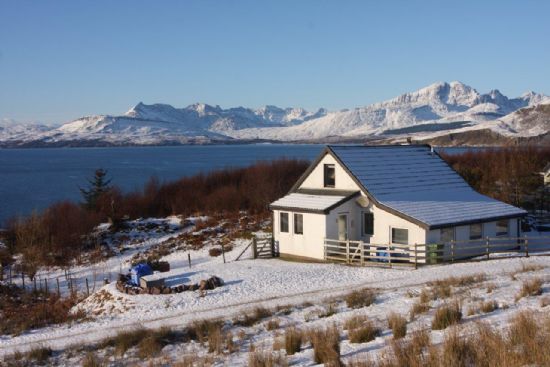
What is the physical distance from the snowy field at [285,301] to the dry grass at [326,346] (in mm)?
209

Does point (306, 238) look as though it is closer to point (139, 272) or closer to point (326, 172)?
point (326, 172)

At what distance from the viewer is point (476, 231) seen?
90.2ft

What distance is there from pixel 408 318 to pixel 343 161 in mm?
16291

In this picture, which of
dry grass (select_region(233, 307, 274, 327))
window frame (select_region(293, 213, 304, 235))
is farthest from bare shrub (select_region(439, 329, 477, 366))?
window frame (select_region(293, 213, 304, 235))

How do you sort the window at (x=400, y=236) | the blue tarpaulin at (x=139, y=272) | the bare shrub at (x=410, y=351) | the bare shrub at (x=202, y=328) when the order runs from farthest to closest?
the window at (x=400, y=236), the blue tarpaulin at (x=139, y=272), the bare shrub at (x=202, y=328), the bare shrub at (x=410, y=351)

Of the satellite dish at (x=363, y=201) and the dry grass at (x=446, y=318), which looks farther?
the satellite dish at (x=363, y=201)

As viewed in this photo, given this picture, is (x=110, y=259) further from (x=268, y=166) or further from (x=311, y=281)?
(x=268, y=166)

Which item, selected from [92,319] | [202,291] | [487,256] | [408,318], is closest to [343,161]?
[487,256]

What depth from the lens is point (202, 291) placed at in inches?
866

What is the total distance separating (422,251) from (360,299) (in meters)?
8.34

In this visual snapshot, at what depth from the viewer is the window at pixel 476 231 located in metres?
27.3

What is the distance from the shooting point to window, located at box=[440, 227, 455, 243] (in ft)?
86.4

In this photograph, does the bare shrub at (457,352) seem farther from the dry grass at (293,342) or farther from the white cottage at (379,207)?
the white cottage at (379,207)

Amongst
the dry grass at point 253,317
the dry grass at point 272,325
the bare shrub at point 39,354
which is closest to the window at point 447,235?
the dry grass at point 253,317
